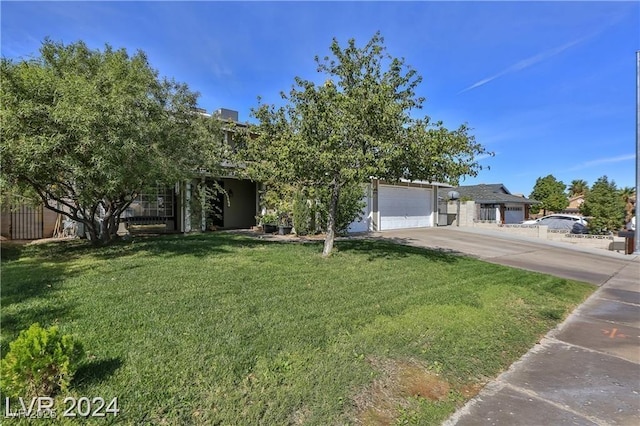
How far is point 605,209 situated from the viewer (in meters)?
22.0

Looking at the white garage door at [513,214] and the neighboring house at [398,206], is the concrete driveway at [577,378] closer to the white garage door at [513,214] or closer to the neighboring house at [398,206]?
the neighboring house at [398,206]

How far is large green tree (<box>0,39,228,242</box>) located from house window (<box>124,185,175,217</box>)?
592cm

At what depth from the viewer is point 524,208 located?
1475 inches

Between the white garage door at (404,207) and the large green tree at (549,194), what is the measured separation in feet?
90.2

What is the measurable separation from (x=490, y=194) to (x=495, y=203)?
8.52ft

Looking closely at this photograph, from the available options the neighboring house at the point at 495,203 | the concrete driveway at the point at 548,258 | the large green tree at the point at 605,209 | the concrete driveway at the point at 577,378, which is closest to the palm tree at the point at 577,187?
the neighboring house at the point at 495,203

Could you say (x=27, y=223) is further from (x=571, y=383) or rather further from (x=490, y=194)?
(x=490, y=194)

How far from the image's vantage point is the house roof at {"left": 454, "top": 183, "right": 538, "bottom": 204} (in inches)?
1282

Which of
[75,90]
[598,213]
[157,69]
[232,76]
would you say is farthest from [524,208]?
[75,90]

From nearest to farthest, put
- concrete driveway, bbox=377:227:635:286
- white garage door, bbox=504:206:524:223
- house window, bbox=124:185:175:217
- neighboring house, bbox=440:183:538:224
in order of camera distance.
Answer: concrete driveway, bbox=377:227:635:286 < house window, bbox=124:185:175:217 < neighboring house, bbox=440:183:538:224 < white garage door, bbox=504:206:524:223

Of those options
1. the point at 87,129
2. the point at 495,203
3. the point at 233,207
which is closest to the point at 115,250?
the point at 87,129

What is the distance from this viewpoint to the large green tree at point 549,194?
45.2 meters

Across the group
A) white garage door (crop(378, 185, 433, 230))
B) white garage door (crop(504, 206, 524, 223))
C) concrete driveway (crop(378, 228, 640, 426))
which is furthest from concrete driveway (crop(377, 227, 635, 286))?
white garage door (crop(504, 206, 524, 223))

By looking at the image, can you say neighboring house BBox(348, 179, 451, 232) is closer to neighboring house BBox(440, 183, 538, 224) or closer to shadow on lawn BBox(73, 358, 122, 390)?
neighboring house BBox(440, 183, 538, 224)
